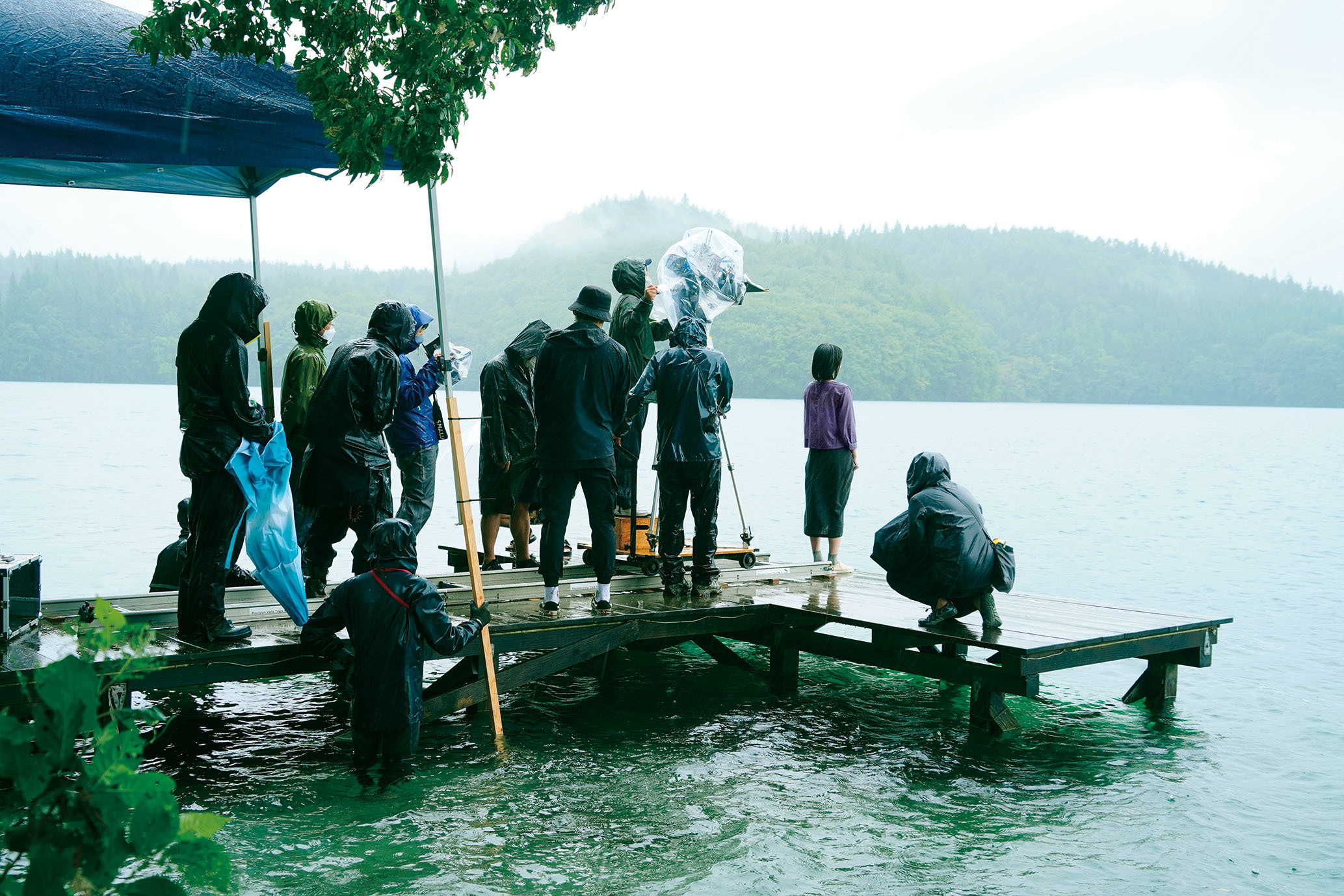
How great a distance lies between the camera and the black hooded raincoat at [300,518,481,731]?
211 inches

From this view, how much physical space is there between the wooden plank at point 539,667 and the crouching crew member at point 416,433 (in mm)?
1077

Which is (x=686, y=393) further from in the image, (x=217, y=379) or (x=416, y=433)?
(x=217, y=379)

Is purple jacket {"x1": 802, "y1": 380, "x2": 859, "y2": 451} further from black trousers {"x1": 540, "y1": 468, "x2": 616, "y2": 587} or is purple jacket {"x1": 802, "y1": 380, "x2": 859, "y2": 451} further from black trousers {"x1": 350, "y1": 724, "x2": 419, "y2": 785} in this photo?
black trousers {"x1": 350, "y1": 724, "x2": 419, "y2": 785}

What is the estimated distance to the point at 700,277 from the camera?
8273mm

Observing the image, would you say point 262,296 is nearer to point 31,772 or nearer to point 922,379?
point 31,772

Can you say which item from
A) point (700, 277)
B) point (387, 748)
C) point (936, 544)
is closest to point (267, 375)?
point (387, 748)

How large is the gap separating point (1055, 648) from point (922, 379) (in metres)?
84.0

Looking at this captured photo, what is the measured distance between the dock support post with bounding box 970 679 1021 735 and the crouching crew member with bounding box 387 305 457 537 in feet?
12.0

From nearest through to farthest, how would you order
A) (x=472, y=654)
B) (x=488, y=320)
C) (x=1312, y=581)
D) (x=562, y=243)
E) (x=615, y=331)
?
1. (x=472, y=654)
2. (x=615, y=331)
3. (x=1312, y=581)
4. (x=488, y=320)
5. (x=562, y=243)

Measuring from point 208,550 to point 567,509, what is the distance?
2090mm

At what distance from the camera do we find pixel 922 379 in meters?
88.7

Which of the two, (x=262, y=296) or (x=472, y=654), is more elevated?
(x=262, y=296)

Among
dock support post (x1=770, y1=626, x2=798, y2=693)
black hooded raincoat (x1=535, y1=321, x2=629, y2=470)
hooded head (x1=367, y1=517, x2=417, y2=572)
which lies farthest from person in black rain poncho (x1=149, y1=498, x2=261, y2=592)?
dock support post (x1=770, y1=626, x2=798, y2=693)

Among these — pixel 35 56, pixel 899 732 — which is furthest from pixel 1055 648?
pixel 35 56
